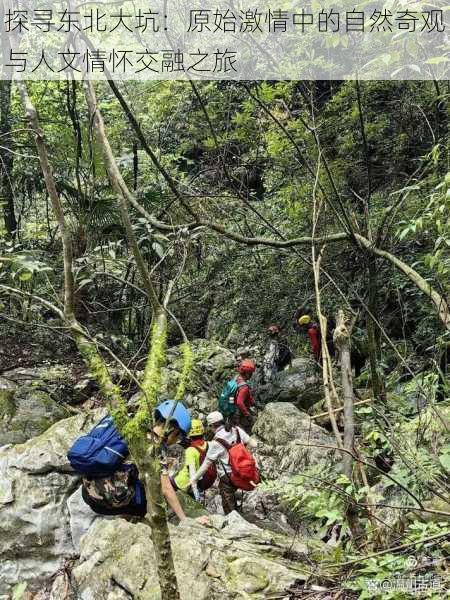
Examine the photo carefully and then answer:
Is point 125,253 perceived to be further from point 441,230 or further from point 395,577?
point 395,577

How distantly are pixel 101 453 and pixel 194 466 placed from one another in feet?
5.26

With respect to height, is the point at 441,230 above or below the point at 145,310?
above

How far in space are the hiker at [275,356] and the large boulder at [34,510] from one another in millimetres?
4969

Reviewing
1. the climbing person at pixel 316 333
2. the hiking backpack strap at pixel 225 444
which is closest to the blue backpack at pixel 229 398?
the climbing person at pixel 316 333

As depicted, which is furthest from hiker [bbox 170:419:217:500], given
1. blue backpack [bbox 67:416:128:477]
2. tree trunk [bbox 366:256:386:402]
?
tree trunk [bbox 366:256:386:402]

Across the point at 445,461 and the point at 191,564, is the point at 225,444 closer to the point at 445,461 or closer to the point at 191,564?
the point at 191,564

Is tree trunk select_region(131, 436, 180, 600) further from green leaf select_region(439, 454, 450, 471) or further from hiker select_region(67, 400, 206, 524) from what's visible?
green leaf select_region(439, 454, 450, 471)

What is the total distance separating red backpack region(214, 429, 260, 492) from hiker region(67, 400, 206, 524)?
1.09 meters

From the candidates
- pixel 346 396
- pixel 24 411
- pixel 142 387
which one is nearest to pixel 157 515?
pixel 142 387

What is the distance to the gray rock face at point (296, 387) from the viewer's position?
8.47m

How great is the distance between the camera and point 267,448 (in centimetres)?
715

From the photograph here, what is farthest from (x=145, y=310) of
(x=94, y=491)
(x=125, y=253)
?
(x=94, y=491)

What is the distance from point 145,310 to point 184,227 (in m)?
5.55

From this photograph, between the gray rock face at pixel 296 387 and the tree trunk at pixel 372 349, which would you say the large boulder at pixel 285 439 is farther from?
the tree trunk at pixel 372 349
